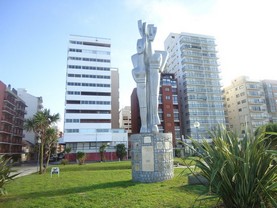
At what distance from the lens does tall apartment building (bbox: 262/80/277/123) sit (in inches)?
Answer: 2894

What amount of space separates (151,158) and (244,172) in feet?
29.7

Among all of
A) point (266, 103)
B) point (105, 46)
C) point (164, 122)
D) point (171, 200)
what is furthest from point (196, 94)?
point (171, 200)

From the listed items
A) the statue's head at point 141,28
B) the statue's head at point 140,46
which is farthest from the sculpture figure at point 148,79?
the statue's head at point 141,28

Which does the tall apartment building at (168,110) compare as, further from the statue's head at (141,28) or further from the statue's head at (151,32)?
the statue's head at (151,32)

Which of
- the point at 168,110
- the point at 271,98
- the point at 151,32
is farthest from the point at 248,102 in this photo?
the point at 151,32

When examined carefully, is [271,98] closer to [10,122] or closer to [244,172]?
[10,122]

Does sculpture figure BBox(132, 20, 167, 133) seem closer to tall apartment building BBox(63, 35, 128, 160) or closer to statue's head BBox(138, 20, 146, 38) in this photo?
statue's head BBox(138, 20, 146, 38)

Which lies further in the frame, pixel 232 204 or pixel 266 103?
pixel 266 103

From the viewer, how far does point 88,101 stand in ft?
197

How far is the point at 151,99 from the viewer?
49.1ft

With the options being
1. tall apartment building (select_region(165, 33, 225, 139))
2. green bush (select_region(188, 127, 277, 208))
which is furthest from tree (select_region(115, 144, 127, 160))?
green bush (select_region(188, 127, 277, 208))

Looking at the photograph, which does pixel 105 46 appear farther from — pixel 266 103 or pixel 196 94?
pixel 266 103

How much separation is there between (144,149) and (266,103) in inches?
2979

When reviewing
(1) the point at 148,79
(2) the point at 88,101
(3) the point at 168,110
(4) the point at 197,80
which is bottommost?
(1) the point at 148,79
